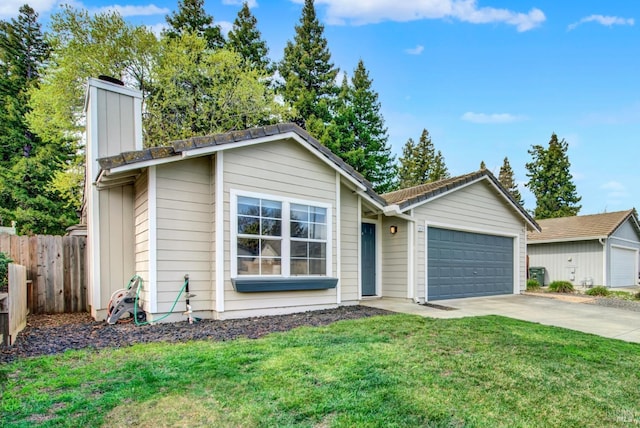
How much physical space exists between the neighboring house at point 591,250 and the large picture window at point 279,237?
15.9 meters

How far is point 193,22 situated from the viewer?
901 inches

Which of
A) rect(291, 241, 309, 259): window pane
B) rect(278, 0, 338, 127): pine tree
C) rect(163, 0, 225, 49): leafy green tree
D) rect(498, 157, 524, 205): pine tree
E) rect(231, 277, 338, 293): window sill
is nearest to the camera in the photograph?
rect(231, 277, 338, 293): window sill

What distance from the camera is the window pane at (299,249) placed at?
7211mm

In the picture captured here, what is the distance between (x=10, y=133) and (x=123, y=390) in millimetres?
24836

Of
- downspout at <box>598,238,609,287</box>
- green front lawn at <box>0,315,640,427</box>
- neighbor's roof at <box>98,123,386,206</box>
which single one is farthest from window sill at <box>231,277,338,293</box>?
downspout at <box>598,238,609,287</box>

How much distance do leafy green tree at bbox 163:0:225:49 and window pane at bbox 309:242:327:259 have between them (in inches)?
772

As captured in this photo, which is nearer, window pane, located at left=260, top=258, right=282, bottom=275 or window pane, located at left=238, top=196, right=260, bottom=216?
window pane, located at left=238, top=196, right=260, bottom=216

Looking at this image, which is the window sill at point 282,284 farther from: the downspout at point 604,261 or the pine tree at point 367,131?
the pine tree at point 367,131

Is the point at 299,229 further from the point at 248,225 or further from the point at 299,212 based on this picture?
the point at 248,225

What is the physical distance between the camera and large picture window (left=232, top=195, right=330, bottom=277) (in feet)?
21.8

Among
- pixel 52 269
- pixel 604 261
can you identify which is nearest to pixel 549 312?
pixel 52 269

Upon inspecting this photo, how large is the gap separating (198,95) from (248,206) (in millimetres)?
15650

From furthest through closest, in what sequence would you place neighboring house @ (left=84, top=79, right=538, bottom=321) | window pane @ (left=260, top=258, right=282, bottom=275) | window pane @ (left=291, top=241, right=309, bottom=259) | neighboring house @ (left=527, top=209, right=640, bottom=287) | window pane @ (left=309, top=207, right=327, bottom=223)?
neighboring house @ (left=527, top=209, right=640, bottom=287)
window pane @ (left=309, top=207, right=327, bottom=223)
window pane @ (left=291, top=241, right=309, bottom=259)
window pane @ (left=260, top=258, right=282, bottom=275)
neighboring house @ (left=84, top=79, right=538, bottom=321)

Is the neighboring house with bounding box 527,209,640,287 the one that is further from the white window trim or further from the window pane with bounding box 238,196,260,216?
the window pane with bounding box 238,196,260,216
